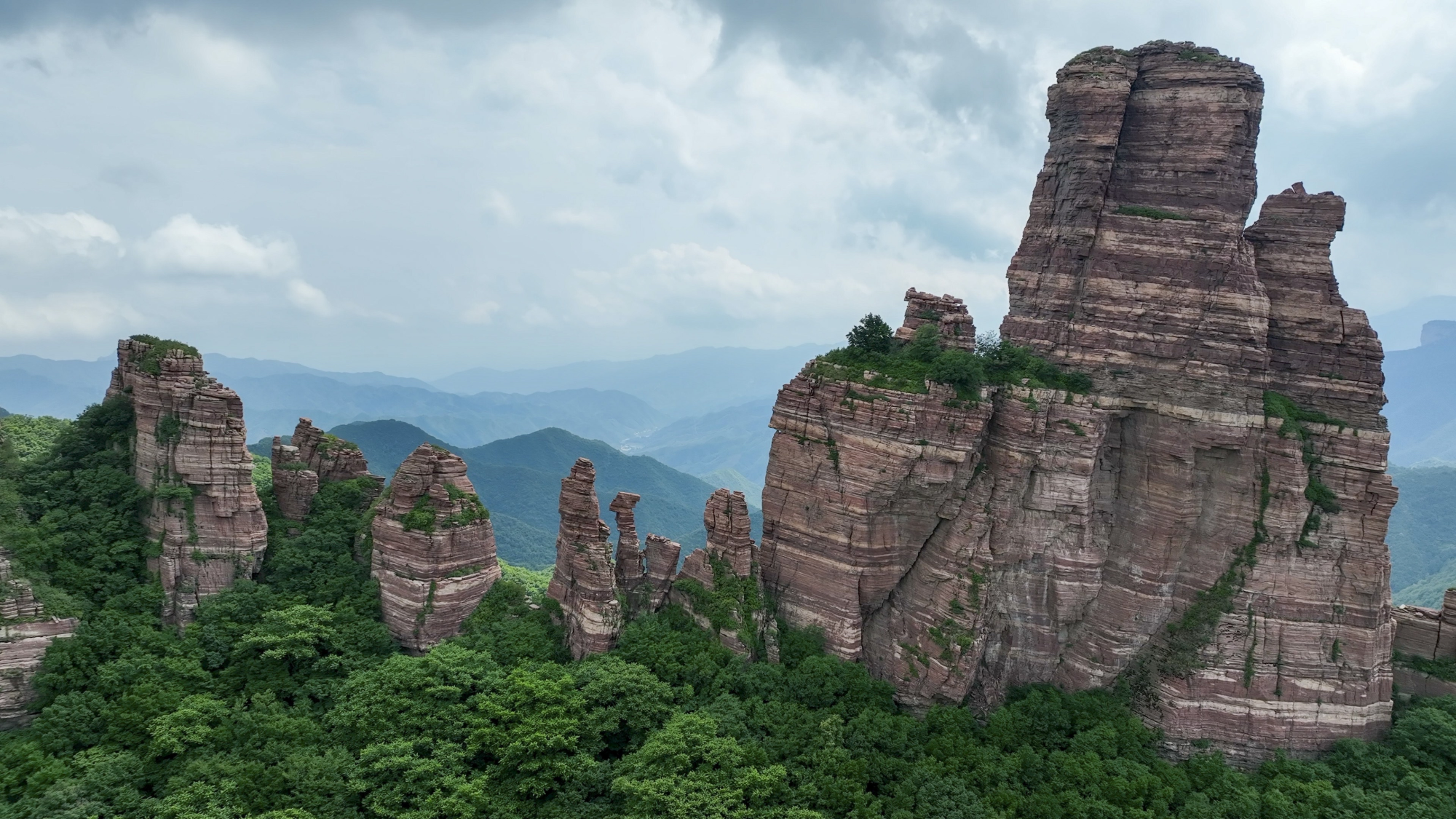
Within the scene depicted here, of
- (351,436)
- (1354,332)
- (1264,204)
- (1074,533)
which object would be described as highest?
(1264,204)

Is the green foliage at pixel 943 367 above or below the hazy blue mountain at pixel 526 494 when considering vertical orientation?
above

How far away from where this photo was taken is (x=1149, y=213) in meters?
30.5

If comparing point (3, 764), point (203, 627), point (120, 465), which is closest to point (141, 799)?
point (3, 764)

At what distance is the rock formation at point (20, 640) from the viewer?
27.2 m

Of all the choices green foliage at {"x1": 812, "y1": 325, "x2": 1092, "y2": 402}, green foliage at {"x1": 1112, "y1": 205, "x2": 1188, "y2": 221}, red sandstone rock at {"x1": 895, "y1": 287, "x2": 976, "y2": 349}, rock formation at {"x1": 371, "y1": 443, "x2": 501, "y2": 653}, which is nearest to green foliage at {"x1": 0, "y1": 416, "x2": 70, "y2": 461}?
rock formation at {"x1": 371, "y1": 443, "x2": 501, "y2": 653}

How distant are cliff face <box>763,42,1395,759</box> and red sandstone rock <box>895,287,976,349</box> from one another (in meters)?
3.38

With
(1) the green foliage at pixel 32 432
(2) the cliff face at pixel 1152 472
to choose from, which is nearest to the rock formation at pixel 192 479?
(1) the green foliage at pixel 32 432

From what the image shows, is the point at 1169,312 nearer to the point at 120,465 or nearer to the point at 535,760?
the point at 535,760

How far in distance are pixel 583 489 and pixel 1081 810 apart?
23.4 metres

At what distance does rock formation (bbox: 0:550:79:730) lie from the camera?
27.2 meters

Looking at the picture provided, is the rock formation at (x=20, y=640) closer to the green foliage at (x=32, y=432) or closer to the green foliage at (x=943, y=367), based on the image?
the green foliage at (x=32, y=432)

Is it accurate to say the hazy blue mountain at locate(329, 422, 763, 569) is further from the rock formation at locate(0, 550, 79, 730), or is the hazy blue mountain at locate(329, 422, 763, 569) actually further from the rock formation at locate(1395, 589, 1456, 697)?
the rock formation at locate(1395, 589, 1456, 697)

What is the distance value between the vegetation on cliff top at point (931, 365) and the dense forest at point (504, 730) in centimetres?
1276

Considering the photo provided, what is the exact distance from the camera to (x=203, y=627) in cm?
3084
